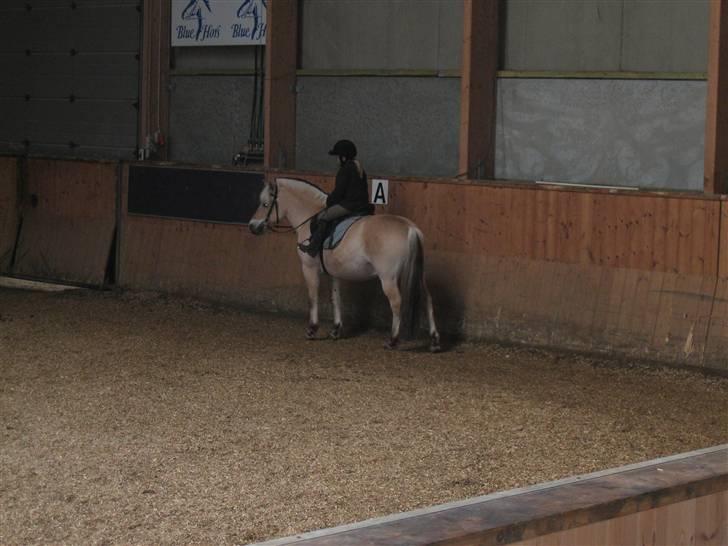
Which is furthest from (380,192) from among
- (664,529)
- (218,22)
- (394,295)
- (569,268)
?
(664,529)

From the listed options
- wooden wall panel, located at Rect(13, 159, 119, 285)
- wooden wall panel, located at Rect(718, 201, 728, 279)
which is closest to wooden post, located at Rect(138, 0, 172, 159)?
wooden wall panel, located at Rect(13, 159, 119, 285)

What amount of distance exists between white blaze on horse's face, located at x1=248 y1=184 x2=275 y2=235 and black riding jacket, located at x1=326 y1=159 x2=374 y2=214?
0.77 m

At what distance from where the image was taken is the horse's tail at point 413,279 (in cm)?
1200

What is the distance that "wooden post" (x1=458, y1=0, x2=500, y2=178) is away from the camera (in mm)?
13727

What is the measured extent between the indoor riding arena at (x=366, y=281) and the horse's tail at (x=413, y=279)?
5cm

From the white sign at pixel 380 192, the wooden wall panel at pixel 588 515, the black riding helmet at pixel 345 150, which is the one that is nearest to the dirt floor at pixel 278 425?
the white sign at pixel 380 192

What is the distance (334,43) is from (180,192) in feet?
8.69

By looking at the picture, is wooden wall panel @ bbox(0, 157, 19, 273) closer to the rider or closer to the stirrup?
the stirrup

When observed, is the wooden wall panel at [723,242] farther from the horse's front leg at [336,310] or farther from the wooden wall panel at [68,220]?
the wooden wall panel at [68,220]

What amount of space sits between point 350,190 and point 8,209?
23.8 ft

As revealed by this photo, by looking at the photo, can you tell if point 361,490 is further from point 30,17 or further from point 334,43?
point 30,17

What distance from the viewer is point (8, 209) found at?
59.2ft

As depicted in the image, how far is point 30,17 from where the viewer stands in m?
19.1

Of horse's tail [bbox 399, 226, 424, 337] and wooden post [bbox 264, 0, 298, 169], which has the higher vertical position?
wooden post [bbox 264, 0, 298, 169]
